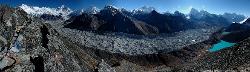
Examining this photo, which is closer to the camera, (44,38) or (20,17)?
(44,38)

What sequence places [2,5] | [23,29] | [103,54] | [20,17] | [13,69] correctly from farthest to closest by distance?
1. [103,54]
2. [2,5]
3. [20,17]
4. [23,29]
5. [13,69]

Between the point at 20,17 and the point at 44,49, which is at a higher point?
the point at 20,17

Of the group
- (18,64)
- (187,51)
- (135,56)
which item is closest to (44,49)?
(18,64)

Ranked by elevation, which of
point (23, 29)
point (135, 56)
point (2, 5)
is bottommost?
point (135, 56)

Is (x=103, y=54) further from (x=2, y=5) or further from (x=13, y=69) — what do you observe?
(x=13, y=69)

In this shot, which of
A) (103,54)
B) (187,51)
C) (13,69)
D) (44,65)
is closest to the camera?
(13,69)

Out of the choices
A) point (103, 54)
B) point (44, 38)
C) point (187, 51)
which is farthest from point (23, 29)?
point (187, 51)

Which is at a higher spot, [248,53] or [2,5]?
[2,5]

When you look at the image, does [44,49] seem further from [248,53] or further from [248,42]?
[248,42]

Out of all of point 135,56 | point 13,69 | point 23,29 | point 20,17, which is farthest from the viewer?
point 135,56
